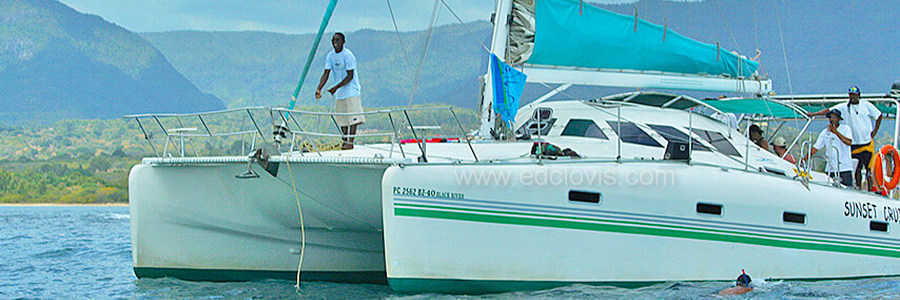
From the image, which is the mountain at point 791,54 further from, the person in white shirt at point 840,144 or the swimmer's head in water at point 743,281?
the swimmer's head in water at point 743,281

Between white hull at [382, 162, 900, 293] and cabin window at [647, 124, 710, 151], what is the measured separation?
82 cm

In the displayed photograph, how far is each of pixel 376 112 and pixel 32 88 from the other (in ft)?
406

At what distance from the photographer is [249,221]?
8.22 meters

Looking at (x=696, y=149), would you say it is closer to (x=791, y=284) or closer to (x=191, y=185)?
(x=791, y=284)

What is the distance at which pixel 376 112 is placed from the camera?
662 cm

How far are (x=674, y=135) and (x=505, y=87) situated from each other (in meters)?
1.91

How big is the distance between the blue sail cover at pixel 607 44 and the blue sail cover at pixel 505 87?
1.41m

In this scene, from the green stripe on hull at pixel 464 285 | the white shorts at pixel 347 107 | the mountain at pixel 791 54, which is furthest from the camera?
the mountain at pixel 791 54

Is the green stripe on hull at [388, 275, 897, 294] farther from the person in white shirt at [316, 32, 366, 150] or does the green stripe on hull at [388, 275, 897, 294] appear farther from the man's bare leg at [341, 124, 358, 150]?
the person in white shirt at [316, 32, 366, 150]

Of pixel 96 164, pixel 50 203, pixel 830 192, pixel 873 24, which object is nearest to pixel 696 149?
pixel 830 192

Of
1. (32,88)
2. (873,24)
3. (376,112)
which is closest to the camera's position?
(376,112)

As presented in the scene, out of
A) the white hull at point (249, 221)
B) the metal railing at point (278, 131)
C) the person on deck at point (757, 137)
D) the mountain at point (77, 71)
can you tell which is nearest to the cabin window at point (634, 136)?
the metal railing at point (278, 131)

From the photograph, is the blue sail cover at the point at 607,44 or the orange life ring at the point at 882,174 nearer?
the orange life ring at the point at 882,174

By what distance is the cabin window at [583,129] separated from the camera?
8281 millimetres
